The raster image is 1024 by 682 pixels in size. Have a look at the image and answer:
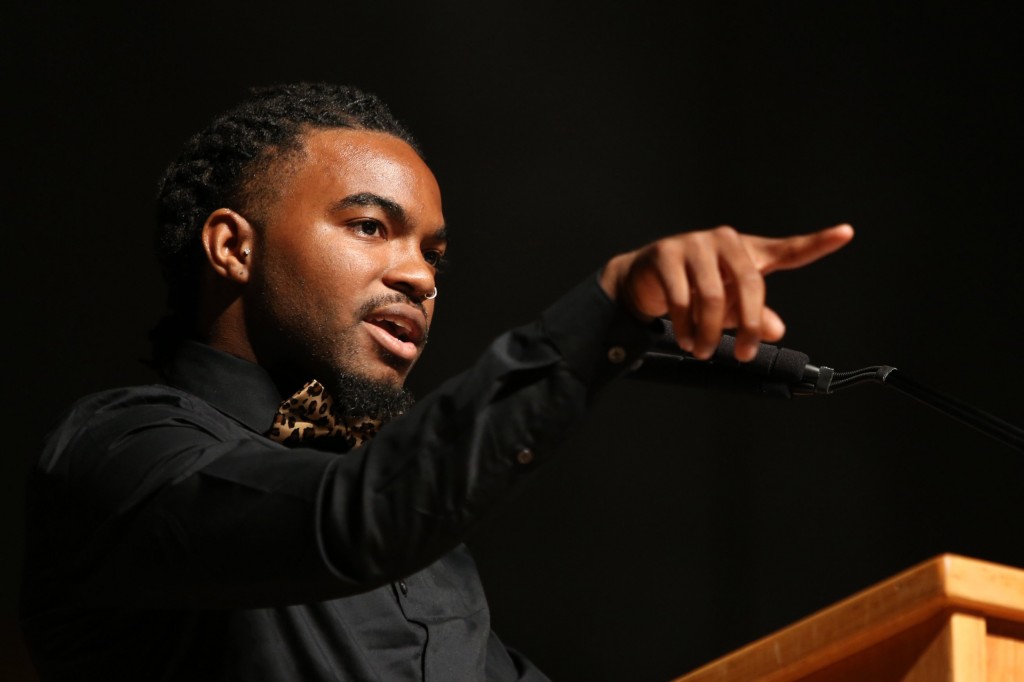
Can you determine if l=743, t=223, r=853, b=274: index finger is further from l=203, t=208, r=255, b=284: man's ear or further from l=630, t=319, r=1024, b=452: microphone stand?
l=203, t=208, r=255, b=284: man's ear

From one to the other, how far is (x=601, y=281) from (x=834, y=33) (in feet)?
6.11

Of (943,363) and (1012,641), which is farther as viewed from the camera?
(943,363)

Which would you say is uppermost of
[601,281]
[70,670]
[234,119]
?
[234,119]

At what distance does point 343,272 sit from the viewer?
1.51 m

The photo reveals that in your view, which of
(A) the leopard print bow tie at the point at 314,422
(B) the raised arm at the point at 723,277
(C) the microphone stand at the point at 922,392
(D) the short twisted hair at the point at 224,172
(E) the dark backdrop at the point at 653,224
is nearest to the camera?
(B) the raised arm at the point at 723,277

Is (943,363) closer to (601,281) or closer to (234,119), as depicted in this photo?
(234,119)

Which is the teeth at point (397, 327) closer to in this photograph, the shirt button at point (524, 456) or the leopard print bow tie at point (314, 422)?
the leopard print bow tie at point (314, 422)

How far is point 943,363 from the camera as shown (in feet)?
8.32

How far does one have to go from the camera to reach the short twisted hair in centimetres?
164

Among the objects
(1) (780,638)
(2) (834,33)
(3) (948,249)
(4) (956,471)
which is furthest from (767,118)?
(1) (780,638)

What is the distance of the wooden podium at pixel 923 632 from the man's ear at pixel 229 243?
0.82 m

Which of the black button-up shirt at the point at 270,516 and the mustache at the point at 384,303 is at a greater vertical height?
the mustache at the point at 384,303

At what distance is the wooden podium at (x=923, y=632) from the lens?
3.12ft

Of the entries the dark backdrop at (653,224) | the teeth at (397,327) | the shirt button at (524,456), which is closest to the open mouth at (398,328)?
the teeth at (397,327)
